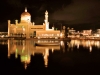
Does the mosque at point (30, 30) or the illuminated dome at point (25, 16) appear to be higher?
the illuminated dome at point (25, 16)

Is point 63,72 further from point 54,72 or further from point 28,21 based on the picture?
point 28,21

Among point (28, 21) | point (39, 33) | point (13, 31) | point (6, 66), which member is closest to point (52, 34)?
point (39, 33)

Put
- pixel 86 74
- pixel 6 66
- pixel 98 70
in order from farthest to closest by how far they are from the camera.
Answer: pixel 6 66
pixel 98 70
pixel 86 74

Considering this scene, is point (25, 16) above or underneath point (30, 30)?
above

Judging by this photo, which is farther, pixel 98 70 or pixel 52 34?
pixel 52 34

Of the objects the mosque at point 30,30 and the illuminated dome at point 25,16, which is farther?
the illuminated dome at point 25,16

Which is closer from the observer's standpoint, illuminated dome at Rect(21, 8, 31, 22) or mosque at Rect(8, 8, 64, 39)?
mosque at Rect(8, 8, 64, 39)

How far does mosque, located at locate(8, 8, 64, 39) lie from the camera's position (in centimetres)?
5318

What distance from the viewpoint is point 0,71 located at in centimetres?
950

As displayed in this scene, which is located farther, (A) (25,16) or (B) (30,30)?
(A) (25,16)

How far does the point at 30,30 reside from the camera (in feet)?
180

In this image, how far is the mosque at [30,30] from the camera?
53.2 metres

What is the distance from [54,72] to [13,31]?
4822 centimetres

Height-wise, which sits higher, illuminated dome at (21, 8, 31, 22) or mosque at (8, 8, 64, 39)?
illuminated dome at (21, 8, 31, 22)
